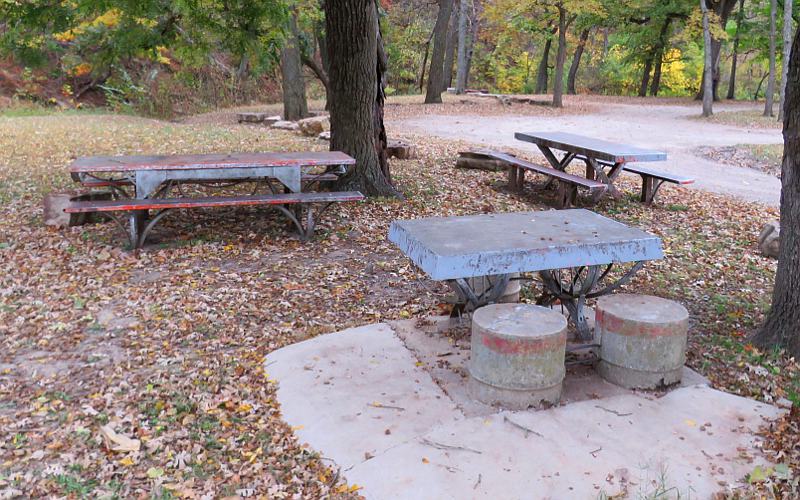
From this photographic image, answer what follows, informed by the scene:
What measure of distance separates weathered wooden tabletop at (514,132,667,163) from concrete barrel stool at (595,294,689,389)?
4.64 meters

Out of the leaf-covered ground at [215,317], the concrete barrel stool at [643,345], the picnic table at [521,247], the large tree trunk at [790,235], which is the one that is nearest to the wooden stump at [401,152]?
the leaf-covered ground at [215,317]

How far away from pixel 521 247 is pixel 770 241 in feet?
14.3

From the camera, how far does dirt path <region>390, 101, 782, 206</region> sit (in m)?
11.3

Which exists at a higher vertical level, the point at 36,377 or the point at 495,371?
the point at 495,371

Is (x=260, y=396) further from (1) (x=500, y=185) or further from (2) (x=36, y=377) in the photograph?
(1) (x=500, y=185)

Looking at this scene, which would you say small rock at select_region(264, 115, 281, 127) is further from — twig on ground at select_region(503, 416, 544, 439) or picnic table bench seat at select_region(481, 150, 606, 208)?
twig on ground at select_region(503, 416, 544, 439)

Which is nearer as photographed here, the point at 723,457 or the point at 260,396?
the point at 723,457

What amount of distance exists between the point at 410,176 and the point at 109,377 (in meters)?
6.23

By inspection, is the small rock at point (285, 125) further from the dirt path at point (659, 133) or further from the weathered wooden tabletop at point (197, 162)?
the weathered wooden tabletop at point (197, 162)

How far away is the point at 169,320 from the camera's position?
5223 millimetres

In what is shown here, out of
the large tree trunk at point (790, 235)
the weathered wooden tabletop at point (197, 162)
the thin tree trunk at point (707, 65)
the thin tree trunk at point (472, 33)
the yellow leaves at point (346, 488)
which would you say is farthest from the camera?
the thin tree trunk at point (472, 33)

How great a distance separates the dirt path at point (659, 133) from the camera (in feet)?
37.2

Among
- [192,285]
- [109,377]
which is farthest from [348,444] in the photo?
[192,285]

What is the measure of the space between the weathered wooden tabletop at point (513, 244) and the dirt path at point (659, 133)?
6.47 metres
